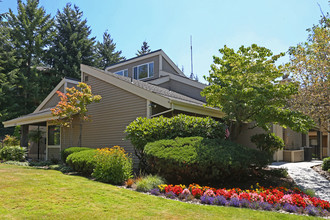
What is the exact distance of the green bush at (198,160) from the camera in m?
7.44

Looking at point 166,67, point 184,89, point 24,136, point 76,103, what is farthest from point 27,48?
point 184,89

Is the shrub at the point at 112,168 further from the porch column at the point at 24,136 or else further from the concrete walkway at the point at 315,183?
the porch column at the point at 24,136

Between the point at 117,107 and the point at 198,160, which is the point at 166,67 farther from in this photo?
the point at 198,160

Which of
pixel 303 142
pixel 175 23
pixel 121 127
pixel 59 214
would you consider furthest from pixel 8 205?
pixel 303 142

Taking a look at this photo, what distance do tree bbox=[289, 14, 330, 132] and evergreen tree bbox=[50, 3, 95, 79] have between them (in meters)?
27.0

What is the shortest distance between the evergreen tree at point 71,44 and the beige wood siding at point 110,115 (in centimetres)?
2043

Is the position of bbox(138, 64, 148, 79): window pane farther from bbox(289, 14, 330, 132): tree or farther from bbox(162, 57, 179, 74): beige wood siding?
bbox(289, 14, 330, 132): tree

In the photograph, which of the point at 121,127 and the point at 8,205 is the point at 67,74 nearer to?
the point at 121,127

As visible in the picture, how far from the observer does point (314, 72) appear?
1077 centimetres

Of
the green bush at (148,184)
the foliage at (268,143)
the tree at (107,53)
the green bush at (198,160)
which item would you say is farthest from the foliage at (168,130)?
the tree at (107,53)

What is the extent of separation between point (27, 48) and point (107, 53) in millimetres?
13987

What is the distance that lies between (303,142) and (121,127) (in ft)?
46.5

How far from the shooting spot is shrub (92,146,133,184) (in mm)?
8180

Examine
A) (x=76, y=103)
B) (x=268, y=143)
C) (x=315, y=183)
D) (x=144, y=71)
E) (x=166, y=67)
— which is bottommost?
(x=315, y=183)
